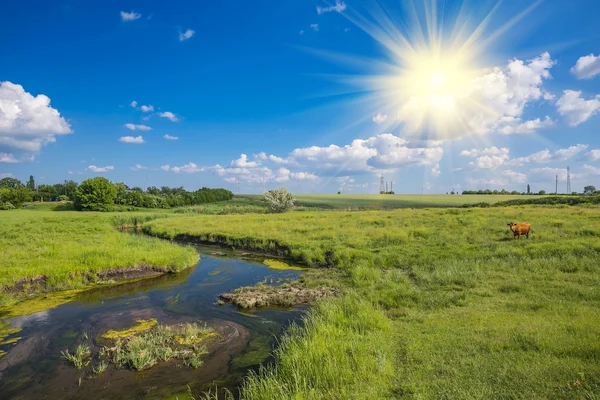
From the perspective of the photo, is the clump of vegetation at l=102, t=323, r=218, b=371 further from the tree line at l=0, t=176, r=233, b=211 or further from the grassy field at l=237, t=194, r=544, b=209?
the tree line at l=0, t=176, r=233, b=211

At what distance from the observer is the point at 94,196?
94.4m

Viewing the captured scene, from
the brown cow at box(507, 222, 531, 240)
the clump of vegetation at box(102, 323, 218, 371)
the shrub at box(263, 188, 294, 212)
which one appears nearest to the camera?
the clump of vegetation at box(102, 323, 218, 371)

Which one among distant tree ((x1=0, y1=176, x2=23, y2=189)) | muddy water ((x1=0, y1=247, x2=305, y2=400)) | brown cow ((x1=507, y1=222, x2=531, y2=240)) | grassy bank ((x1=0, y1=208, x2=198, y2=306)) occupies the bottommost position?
muddy water ((x1=0, y1=247, x2=305, y2=400))

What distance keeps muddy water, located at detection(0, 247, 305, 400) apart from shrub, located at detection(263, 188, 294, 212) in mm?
53501

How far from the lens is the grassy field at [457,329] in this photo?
675 centimetres

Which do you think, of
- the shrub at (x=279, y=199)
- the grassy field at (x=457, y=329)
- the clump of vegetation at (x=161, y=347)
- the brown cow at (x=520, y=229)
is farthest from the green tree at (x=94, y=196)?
the brown cow at (x=520, y=229)

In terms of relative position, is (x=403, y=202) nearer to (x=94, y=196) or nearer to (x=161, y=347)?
(x=94, y=196)

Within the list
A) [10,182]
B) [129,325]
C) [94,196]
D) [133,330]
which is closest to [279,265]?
[129,325]

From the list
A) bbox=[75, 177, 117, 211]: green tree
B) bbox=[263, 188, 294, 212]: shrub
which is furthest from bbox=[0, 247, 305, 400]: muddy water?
bbox=[75, 177, 117, 211]: green tree

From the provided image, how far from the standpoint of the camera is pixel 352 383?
7.43 meters

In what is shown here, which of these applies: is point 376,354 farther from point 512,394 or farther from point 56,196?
point 56,196

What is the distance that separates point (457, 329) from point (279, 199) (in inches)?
2624

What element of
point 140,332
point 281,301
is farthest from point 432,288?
point 140,332

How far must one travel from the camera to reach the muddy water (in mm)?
8992
